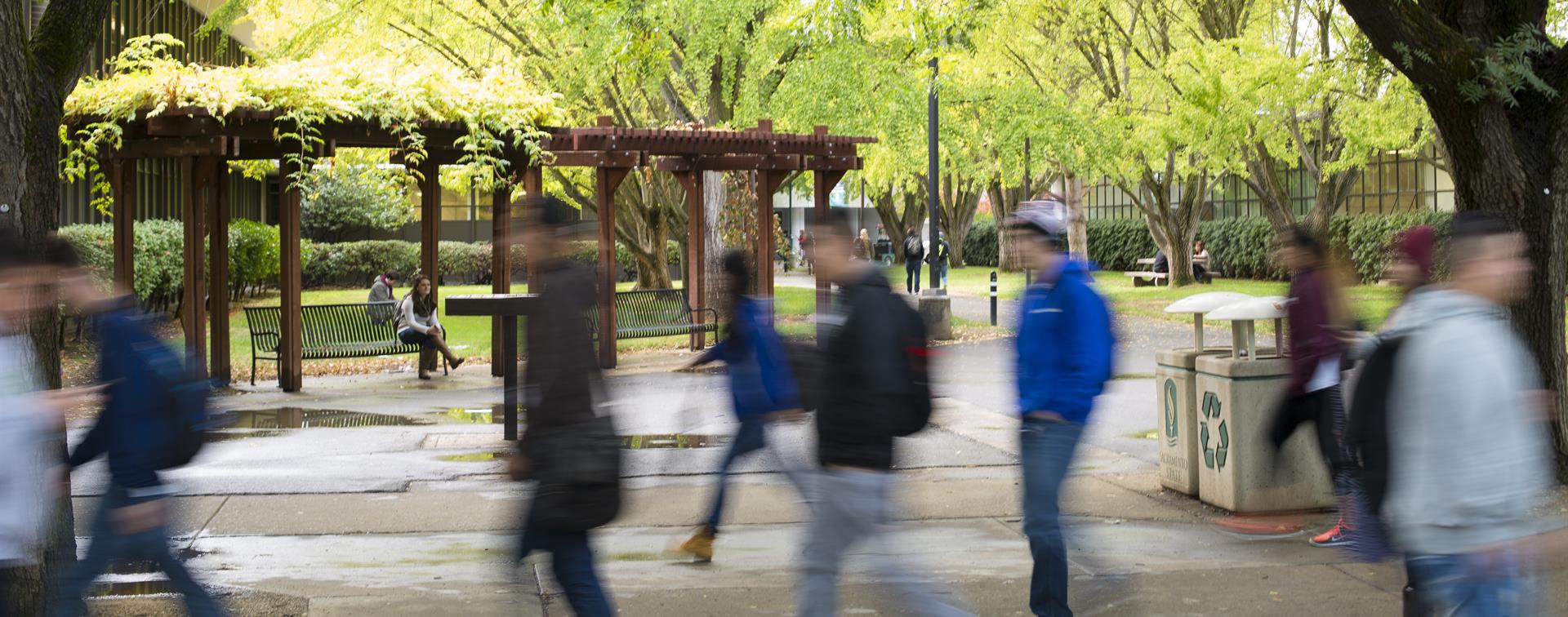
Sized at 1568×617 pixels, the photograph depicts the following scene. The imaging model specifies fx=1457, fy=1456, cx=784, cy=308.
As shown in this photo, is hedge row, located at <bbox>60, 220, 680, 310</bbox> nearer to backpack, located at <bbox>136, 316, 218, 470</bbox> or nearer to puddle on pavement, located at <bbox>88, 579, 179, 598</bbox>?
backpack, located at <bbox>136, 316, 218, 470</bbox>

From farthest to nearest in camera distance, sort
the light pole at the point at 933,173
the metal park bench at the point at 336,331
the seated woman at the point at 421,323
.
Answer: the light pole at the point at 933,173
the seated woman at the point at 421,323
the metal park bench at the point at 336,331

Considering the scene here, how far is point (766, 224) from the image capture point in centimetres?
1930

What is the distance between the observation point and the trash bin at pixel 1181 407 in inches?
313

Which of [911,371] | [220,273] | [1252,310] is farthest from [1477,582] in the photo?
[220,273]

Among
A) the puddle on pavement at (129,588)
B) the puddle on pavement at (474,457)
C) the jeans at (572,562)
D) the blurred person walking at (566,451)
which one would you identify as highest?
the blurred person walking at (566,451)

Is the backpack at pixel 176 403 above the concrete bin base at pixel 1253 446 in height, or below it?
above

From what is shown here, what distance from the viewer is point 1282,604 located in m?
6.05

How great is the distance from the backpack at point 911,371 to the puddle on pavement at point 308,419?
7961mm

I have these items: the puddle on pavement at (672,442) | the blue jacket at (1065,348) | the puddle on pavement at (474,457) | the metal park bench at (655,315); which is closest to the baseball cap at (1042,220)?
the blue jacket at (1065,348)

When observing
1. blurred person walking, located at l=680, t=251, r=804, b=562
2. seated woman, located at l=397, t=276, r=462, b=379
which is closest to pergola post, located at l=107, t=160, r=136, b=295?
seated woman, located at l=397, t=276, r=462, b=379

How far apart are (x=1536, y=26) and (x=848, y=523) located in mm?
5954

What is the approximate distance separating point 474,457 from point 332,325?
22.1ft

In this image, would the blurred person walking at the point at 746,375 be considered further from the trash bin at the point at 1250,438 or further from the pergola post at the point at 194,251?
the pergola post at the point at 194,251

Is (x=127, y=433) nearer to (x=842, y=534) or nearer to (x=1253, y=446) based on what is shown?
(x=842, y=534)
